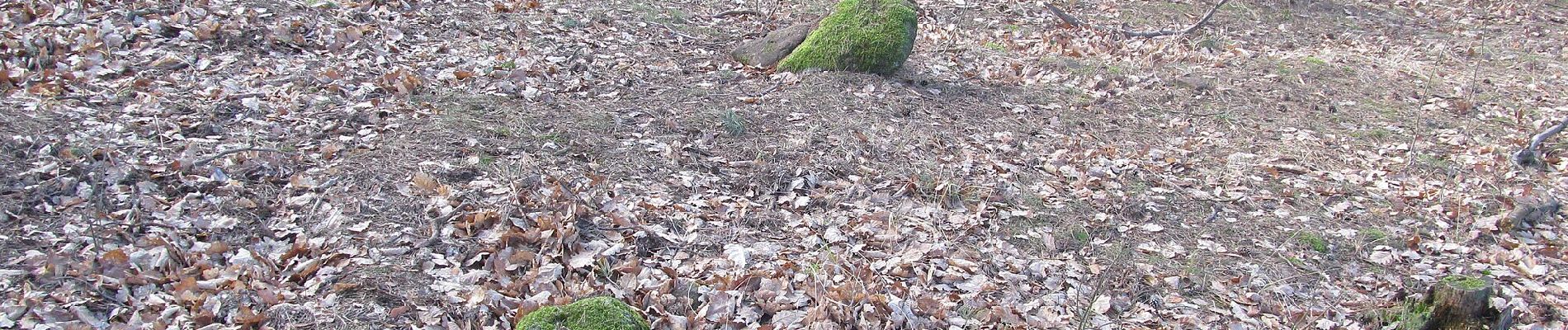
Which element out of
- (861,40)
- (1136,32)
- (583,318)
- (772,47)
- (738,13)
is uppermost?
(583,318)

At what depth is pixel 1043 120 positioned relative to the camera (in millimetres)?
6895

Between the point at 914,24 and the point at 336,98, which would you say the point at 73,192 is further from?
the point at 914,24

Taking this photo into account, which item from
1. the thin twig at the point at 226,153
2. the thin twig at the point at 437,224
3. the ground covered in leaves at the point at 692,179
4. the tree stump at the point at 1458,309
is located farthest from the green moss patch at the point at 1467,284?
the thin twig at the point at 226,153

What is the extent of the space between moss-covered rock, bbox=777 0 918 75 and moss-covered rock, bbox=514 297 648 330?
378 centimetres

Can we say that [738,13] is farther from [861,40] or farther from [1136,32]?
[1136,32]

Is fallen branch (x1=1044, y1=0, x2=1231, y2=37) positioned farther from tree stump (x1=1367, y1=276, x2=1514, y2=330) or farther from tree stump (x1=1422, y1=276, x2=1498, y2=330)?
tree stump (x1=1422, y1=276, x2=1498, y2=330)

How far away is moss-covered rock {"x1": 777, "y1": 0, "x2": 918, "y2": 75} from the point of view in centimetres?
716

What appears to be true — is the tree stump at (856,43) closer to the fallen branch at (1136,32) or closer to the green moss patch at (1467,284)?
the fallen branch at (1136,32)

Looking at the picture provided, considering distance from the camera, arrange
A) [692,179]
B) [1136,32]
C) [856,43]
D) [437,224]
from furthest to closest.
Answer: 1. [1136,32]
2. [856,43]
3. [692,179]
4. [437,224]

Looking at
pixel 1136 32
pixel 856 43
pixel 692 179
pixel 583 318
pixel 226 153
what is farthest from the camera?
pixel 1136 32

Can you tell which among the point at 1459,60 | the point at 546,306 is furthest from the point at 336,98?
the point at 1459,60

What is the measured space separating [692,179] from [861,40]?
2.32m

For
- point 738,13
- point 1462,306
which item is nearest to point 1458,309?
point 1462,306

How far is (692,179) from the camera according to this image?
17.6 ft
